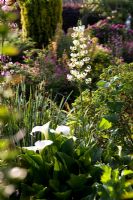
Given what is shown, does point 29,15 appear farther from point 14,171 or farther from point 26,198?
point 14,171

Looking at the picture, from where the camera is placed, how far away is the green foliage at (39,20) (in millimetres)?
10516

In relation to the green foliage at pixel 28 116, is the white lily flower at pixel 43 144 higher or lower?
higher

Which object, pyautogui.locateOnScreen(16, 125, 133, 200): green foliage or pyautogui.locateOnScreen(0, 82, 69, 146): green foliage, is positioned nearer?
pyautogui.locateOnScreen(16, 125, 133, 200): green foliage

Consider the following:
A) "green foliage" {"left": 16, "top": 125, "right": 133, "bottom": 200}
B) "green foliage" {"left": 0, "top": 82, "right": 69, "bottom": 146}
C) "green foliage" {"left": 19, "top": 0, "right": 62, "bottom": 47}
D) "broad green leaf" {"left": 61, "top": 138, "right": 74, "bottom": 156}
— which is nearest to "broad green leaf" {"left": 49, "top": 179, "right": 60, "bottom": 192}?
"green foliage" {"left": 16, "top": 125, "right": 133, "bottom": 200}

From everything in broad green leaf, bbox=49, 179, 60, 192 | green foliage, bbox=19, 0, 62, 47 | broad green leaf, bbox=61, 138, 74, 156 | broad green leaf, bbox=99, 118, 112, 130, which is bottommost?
green foliage, bbox=19, 0, 62, 47

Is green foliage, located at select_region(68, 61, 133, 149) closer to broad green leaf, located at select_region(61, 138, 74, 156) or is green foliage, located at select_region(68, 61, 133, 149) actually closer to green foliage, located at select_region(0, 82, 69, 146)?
green foliage, located at select_region(0, 82, 69, 146)

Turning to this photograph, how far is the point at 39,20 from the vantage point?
10594mm

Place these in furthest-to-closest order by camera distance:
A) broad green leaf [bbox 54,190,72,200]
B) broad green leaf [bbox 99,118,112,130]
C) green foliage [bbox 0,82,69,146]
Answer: green foliage [bbox 0,82,69,146] → broad green leaf [bbox 99,118,112,130] → broad green leaf [bbox 54,190,72,200]

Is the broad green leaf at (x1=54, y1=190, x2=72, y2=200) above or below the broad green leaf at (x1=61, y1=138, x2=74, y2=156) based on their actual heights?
below

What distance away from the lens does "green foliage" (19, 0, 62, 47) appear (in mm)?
10516

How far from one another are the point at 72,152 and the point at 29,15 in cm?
817

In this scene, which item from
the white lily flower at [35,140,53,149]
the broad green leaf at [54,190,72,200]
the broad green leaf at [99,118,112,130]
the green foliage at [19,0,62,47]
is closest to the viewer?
the broad green leaf at [54,190,72,200]

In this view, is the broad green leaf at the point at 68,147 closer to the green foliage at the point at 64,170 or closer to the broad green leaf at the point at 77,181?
the green foliage at the point at 64,170

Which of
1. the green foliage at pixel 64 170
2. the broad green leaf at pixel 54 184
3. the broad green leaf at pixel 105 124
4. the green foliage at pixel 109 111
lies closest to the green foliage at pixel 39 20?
the green foliage at pixel 109 111
